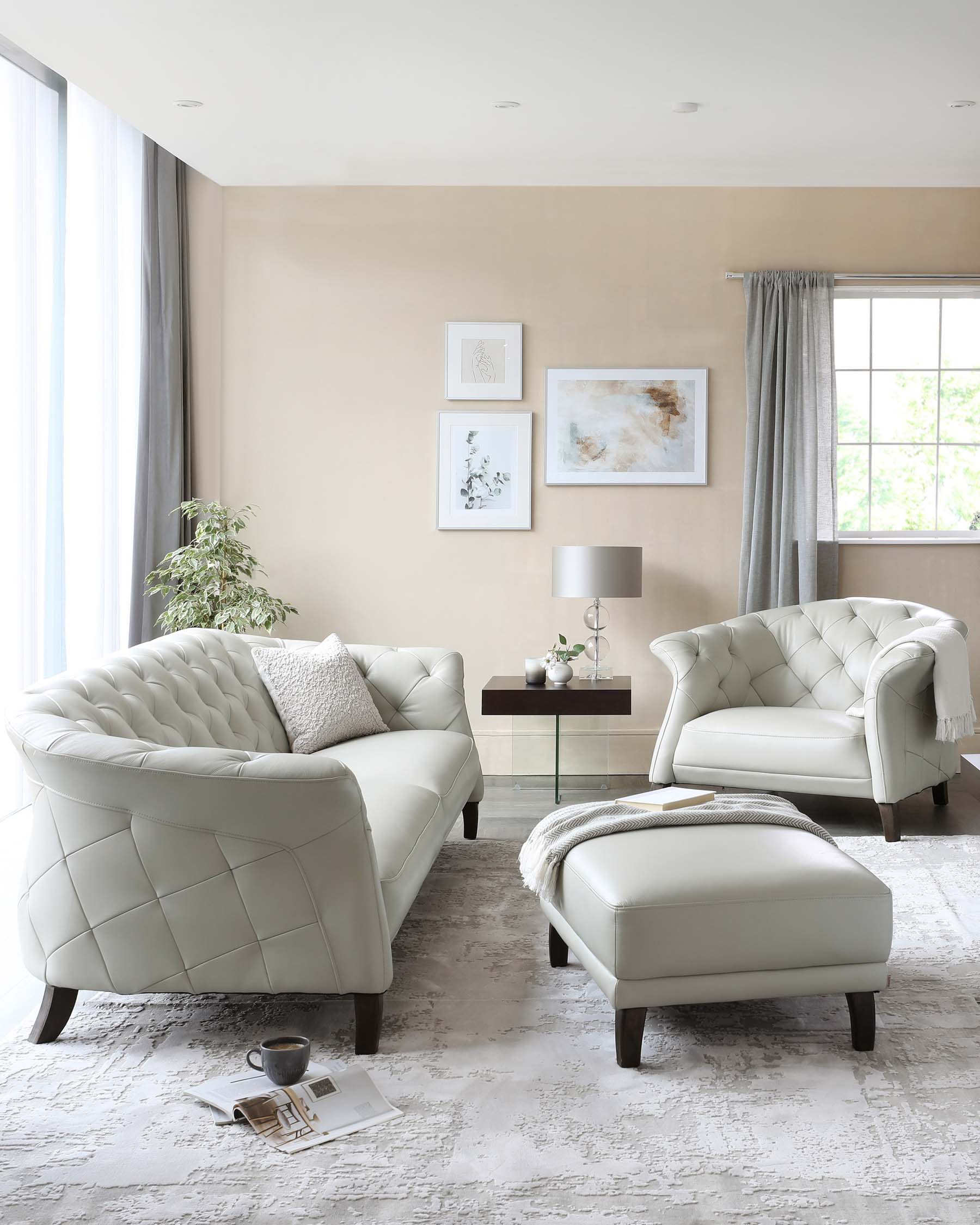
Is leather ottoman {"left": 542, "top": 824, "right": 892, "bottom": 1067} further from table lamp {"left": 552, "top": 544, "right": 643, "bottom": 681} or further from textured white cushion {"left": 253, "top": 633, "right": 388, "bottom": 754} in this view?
table lamp {"left": 552, "top": 544, "right": 643, "bottom": 681}

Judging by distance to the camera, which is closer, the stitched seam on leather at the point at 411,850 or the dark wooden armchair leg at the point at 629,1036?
the dark wooden armchair leg at the point at 629,1036

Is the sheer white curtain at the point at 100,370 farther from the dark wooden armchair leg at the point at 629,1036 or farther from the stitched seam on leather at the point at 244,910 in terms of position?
the dark wooden armchair leg at the point at 629,1036

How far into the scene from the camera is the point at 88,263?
14.8 ft

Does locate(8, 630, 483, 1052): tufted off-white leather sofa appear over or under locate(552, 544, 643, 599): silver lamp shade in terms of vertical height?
under

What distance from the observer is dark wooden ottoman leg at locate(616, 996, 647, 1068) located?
7.39ft

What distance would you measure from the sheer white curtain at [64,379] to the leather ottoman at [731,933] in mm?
2713

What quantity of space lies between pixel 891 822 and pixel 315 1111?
2.62m

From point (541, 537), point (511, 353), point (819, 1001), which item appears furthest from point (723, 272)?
point (819, 1001)

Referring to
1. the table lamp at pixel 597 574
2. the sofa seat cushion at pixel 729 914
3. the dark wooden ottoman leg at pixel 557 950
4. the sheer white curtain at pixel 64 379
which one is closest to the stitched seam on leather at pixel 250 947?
the sofa seat cushion at pixel 729 914

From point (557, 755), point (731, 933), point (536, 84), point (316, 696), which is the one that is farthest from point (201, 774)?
point (536, 84)

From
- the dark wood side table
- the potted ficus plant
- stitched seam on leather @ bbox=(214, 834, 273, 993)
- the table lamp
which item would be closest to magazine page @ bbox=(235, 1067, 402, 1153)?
stitched seam on leather @ bbox=(214, 834, 273, 993)

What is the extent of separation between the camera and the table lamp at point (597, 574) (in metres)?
4.71

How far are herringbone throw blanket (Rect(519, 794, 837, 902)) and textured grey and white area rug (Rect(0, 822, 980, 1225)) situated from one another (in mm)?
321

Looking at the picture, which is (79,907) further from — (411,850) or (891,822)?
(891,822)
